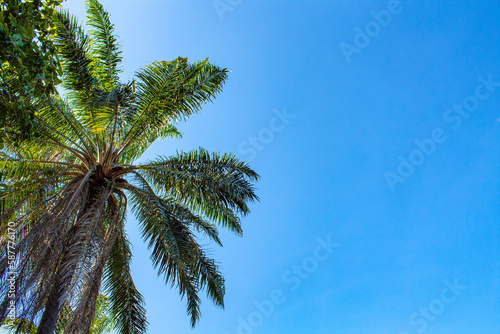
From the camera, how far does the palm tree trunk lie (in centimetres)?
632

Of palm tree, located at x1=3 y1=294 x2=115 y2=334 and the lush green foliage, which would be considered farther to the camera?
palm tree, located at x1=3 y1=294 x2=115 y2=334

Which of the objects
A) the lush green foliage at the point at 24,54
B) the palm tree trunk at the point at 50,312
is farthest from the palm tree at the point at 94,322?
the lush green foliage at the point at 24,54

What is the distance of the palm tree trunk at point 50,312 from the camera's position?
6.32 meters

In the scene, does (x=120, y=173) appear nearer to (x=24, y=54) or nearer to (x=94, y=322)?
(x=24, y=54)

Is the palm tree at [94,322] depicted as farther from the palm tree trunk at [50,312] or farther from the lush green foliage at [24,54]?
the lush green foliage at [24,54]

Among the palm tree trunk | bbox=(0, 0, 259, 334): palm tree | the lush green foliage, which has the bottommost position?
the palm tree trunk

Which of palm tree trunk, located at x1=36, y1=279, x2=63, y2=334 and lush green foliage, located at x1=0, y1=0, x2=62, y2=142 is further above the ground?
lush green foliage, located at x1=0, y1=0, x2=62, y2=142

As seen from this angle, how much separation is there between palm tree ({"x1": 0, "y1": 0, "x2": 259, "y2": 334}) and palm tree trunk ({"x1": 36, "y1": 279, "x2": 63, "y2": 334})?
592 millimetres

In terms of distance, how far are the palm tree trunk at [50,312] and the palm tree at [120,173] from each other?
592 mm

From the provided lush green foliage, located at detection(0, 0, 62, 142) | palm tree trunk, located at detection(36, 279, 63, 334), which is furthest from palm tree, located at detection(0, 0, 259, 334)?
lush green foliage, located at detection(0, 0, 62, 142)

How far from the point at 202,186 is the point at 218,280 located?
8.01ft

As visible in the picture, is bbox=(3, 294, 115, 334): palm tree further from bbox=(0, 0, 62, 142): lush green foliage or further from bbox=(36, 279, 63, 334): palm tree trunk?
bbox=(0, 0, 62, 142): lush green foliage

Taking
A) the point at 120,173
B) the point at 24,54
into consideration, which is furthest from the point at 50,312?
the point at 24,54

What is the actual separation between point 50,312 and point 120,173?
134 inches
